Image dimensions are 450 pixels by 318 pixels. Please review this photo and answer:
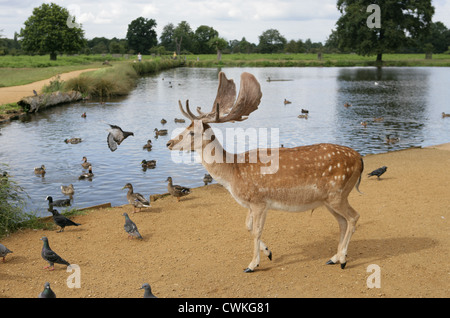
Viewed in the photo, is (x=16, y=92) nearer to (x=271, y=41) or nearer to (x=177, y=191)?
(x=177, y=191)

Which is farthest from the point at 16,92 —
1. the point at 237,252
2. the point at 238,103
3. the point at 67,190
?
the point at 238,103

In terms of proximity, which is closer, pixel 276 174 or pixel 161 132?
pixel 276 174

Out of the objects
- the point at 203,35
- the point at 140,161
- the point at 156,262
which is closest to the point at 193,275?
the point at 156,262

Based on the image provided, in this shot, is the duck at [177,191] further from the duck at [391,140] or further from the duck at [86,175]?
the duck at [391,140]

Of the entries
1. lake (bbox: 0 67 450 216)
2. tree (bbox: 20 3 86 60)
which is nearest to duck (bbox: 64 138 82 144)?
lake (bbox: 0 67 450 216)

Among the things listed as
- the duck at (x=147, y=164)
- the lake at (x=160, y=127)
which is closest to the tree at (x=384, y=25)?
the lake at (x=160, y=127)

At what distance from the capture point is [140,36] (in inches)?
6427

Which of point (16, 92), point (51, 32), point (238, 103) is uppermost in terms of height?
point (51, 32)

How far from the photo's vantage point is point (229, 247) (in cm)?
1004

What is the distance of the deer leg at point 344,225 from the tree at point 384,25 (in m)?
92.6

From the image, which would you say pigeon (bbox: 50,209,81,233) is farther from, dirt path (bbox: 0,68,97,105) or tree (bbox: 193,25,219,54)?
tree (bbox: 193,25,219,54)

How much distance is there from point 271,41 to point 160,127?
517 feet

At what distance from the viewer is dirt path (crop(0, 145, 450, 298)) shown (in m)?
8.12

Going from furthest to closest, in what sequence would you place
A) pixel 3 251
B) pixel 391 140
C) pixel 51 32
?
1. pixel 51 32
2. pixel 391 140
3. pixel 3 251
